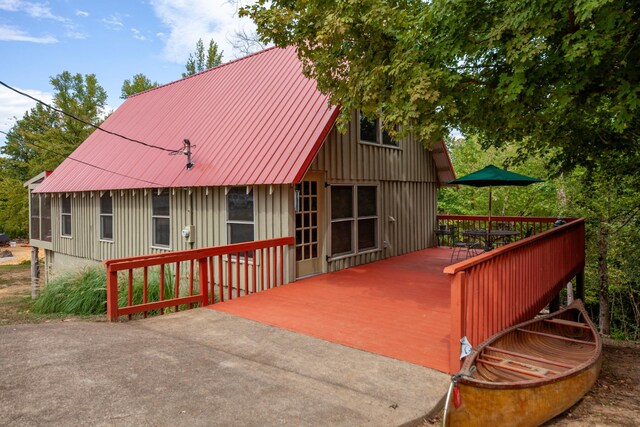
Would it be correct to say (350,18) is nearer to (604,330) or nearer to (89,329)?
(89,329)

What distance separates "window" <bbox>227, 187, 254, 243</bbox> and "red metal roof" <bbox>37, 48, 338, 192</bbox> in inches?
19.9

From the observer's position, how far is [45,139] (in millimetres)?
29031

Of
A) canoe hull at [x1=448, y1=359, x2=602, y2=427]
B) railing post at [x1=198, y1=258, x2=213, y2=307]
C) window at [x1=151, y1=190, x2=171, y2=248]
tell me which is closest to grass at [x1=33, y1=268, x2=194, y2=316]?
window at [x1=151, y1=190, x2=171, y2=248]

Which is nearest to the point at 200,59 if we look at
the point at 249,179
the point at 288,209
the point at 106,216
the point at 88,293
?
the point at 106,216

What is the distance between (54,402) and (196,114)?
9.39m

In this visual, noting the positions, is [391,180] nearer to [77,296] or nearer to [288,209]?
[288,209]

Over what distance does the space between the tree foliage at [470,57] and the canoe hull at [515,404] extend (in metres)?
2.88

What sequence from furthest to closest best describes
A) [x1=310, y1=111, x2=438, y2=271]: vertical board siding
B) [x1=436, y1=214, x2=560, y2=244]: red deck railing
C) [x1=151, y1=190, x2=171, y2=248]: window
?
1. [x1=436, y1=214, x2=560, y2=244]: red deck railing
2. [x1=151, y1=190, x2=171, y2=248]: window
3. [x1=310, y1=111, x2=438, y2=271]: vertical board siding

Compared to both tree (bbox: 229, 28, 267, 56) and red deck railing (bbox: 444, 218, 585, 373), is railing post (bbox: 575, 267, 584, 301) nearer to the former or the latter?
red deck railing (bbox: 444, 218, 585, 373)

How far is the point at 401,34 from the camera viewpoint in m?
5.77

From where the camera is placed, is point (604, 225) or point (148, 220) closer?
point (148, 220)

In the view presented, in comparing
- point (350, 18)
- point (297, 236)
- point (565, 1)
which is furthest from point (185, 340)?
point (565, 1)

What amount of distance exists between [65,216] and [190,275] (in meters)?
10.8

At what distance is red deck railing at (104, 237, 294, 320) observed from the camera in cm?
580
